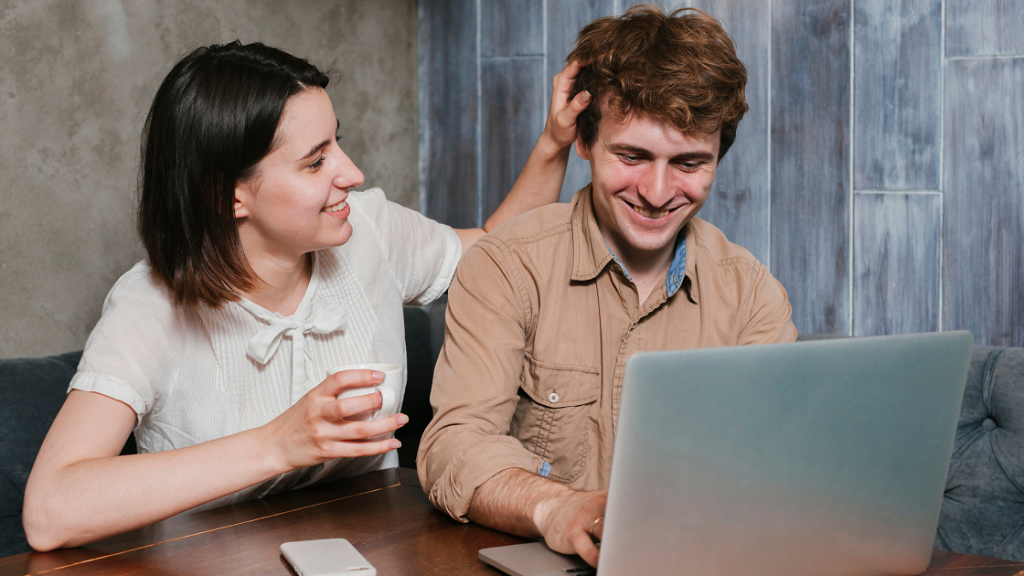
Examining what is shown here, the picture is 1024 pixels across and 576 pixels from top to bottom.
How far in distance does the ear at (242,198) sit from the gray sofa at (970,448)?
579mm

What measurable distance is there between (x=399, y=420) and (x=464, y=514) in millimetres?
152

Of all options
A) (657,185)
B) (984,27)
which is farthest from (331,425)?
(984,27)

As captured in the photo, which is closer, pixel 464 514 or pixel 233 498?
pixel 464 514

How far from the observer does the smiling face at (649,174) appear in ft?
4.11

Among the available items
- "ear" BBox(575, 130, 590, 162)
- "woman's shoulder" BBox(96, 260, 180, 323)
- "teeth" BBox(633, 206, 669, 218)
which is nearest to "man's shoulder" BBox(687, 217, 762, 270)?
"teeth" BBox(633, 206, 669, 218)

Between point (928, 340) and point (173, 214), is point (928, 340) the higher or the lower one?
the lower one

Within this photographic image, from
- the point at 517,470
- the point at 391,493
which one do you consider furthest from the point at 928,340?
the point at 391,493

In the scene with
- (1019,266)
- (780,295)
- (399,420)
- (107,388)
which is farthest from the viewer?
(1019,266)

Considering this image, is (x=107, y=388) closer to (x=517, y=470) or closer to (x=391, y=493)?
(x=391, y=493)

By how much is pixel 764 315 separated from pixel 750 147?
98 cm

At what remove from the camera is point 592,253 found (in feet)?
4.47

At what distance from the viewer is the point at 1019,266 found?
1873 mm

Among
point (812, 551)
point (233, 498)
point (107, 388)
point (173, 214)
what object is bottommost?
point (233, 498)

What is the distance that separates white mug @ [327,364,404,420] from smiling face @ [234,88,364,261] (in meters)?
0.42
